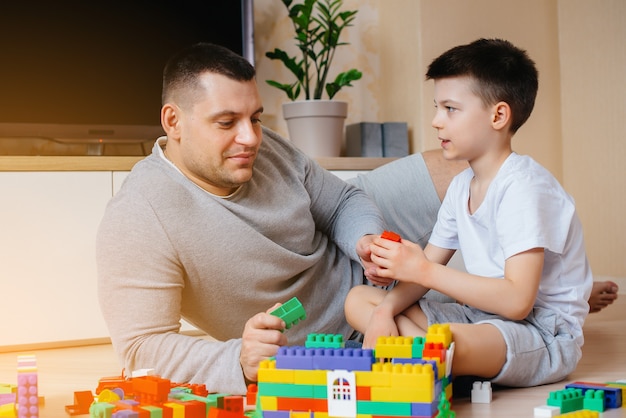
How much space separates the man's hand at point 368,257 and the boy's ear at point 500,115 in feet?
1.05

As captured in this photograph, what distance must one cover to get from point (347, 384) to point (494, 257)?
1.68ft

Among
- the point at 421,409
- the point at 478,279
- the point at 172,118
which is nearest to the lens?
the point at 421,409

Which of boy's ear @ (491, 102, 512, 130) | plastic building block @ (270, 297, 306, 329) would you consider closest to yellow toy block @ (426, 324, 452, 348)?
plastic building block @ (270, 297, 306, 329)

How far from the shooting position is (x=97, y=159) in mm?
2342

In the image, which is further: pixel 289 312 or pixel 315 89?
pixel 315 89

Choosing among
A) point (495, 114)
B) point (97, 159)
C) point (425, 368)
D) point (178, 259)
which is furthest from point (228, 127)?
point (97, 159)

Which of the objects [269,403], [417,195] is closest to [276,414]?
[269,403]

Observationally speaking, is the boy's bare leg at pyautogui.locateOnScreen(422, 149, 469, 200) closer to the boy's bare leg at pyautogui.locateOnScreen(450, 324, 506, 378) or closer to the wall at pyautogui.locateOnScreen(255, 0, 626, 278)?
the boy's bare leg at pyautogui.locateOnScreen(450, 324, 506, 378)

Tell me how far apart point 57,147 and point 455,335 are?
5.24ft

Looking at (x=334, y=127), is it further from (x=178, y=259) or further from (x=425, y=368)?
(x=425, y=368)

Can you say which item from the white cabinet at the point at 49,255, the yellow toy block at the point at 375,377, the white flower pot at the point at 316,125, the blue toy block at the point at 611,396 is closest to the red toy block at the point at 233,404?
the yellow toy block at the point at 375,377

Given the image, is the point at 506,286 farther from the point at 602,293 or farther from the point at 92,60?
the point at 92,60

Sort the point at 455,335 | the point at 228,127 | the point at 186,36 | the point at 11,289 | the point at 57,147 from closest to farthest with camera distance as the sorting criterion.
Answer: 1. the point at 455,335
2. the point at 228,127
3. the point at 11,289
4. the point at 57,147
5. the point at 186,36

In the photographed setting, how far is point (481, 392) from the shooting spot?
1360mm
